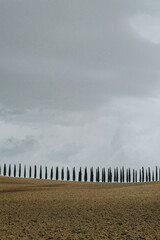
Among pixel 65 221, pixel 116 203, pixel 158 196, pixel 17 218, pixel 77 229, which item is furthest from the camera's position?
pixel 158 196

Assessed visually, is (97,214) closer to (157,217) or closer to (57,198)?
(157,217)

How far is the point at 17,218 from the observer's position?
802 inches

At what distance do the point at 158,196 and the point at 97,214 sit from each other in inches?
278

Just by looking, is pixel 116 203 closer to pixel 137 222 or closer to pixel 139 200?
pixel 139 200

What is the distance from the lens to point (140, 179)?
3238 inches

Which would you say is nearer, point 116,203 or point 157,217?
point 157,217

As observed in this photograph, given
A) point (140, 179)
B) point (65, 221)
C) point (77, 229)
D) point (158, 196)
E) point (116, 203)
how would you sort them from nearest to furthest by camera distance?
point (77, 229)
point (65, 221)
point (116, 203)
point (158, 196)
point (140, 179)

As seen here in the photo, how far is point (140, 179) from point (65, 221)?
6552 centimetres

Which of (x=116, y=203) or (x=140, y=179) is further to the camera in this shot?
(x=140, y=179)

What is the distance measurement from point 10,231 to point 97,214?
5.03 metres

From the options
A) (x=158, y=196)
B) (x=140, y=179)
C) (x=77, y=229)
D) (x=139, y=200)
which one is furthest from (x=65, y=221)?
(x=140, y=179)

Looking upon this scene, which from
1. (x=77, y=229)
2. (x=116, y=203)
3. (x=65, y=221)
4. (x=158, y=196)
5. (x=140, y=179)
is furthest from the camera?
(x=140, y=179)

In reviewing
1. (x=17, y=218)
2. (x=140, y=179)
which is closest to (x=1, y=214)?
(x=17, y=218)

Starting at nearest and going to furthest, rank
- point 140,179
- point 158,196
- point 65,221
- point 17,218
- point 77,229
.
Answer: point 77,229 < point 65,221 < point 17,218 < point 158,196 < point 140,179
